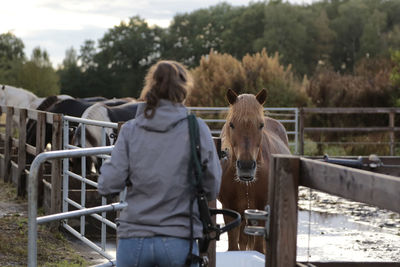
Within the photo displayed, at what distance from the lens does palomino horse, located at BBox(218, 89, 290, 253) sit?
5297 millimetres

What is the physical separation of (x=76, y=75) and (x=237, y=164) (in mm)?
56218

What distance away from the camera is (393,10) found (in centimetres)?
5712

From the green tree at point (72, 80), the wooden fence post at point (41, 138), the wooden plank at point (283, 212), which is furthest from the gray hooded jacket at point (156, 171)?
the green tree at point (72, 80)

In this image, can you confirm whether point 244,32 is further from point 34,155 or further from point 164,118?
point 164,118

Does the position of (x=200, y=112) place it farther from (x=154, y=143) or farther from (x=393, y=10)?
(x=393, y=10)

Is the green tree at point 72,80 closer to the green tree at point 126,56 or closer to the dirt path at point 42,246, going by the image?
the green tree at point 126,56

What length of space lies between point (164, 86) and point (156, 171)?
0.36m

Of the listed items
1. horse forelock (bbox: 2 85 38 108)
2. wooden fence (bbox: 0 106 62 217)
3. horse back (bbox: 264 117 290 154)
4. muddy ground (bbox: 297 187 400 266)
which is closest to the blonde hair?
muddy ground (bbox: 297 187 400 266)

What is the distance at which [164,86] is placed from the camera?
2791 millimetres

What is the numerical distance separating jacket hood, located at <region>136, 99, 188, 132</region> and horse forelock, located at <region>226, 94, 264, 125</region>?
104 inches

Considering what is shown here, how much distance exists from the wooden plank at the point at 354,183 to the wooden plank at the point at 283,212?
64 mm

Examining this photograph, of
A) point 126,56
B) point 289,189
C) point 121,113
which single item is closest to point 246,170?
point 289,189

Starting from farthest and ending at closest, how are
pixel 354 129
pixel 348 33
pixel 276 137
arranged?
pixel 348 33 < pixel 354 129 < pixel 276 137

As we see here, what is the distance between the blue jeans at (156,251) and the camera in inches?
107
